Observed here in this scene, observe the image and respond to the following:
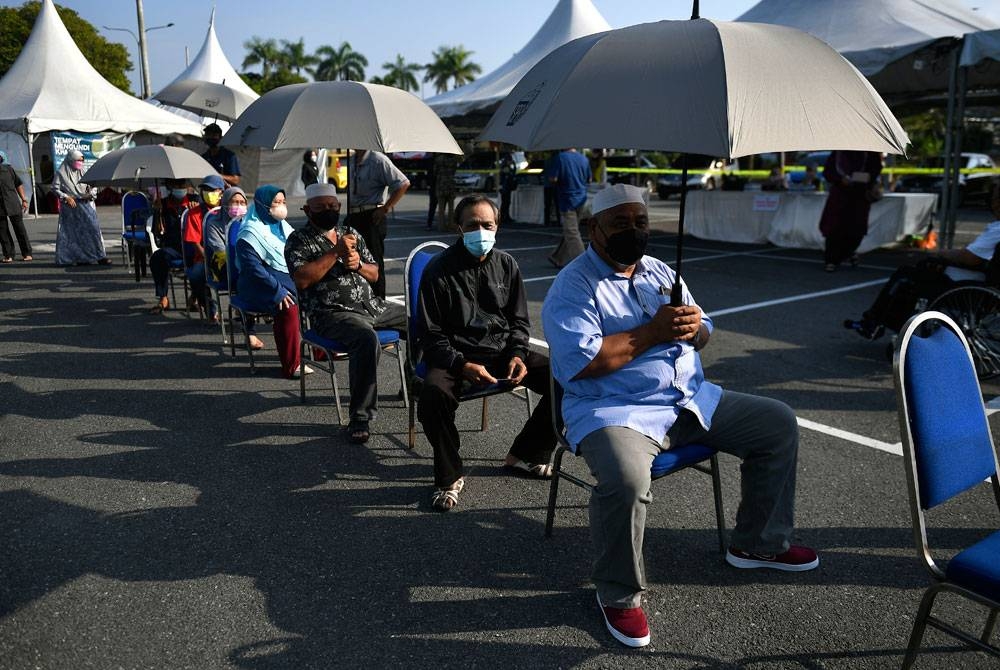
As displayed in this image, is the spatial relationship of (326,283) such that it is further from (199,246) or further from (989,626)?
(989,626)

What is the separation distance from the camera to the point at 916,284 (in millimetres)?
6359

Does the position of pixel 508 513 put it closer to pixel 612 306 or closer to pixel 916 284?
pixel 612 306

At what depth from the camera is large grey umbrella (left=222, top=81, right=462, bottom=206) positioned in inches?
219

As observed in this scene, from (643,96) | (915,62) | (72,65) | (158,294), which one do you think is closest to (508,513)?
(643,96)

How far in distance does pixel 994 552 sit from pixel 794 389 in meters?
3.72

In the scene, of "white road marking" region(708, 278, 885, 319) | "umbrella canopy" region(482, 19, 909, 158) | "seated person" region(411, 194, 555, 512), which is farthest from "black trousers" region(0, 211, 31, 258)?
"umbrella canopy" region(482, 19, 909, 158)

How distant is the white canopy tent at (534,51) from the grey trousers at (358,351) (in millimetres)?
12376

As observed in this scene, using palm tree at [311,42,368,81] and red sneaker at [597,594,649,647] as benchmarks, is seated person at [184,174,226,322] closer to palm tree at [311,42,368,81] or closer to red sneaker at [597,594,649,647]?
red sneaker at [597,594,649,647]

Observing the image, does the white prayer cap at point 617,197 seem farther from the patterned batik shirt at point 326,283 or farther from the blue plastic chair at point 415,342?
the patterned batik shirt at point 326,283

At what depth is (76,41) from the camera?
4400cm

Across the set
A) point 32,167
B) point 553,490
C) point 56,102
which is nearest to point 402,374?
point 553,490

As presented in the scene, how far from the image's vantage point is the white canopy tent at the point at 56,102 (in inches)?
788

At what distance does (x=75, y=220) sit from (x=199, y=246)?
580 cm

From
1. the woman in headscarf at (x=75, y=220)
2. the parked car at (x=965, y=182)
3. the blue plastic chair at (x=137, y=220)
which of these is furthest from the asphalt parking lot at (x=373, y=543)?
the parked car at (x=965, y=182)
